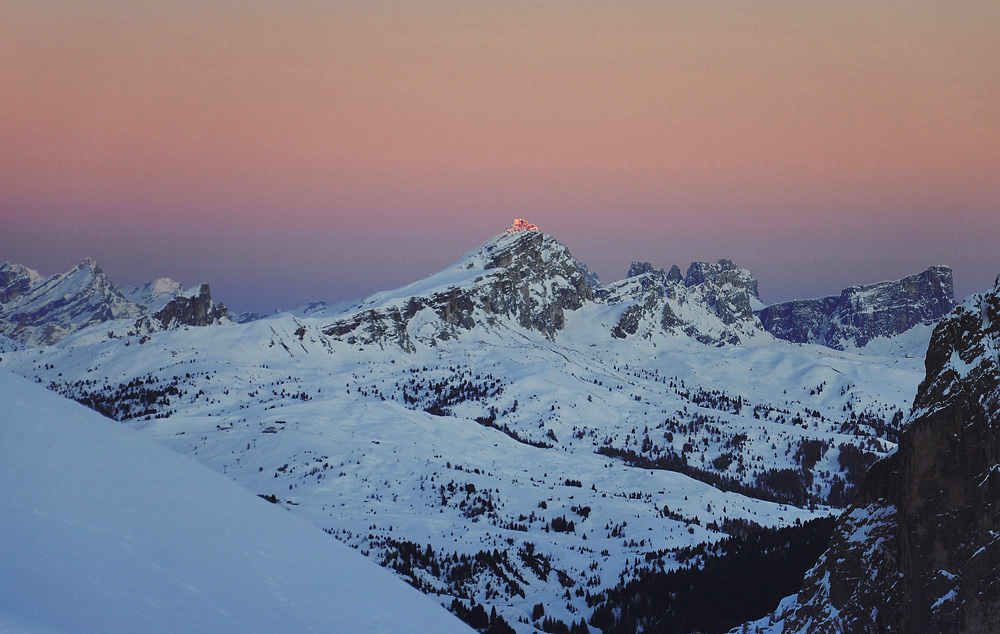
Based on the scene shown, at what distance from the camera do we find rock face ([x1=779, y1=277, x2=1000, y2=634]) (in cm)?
4988

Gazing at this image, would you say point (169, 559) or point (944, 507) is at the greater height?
point (169, 559)

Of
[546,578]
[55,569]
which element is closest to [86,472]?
[55,569]

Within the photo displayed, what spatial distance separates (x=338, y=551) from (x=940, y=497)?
51.5 meters

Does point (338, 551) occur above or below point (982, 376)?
below

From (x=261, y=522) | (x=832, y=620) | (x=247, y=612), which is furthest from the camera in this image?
(x=832, y=620)

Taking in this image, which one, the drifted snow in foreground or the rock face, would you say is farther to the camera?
the rock face

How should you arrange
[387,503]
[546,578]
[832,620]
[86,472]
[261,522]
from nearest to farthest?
[86,472] → [261,522] → [832,620] → [546,578] → [387,503]

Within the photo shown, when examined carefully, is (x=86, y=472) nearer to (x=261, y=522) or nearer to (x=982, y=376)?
(x=261, y=522)

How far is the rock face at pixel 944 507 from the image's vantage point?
164 ft

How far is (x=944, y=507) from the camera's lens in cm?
5172

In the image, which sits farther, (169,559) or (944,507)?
(944,507)

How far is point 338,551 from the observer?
13.5 meters

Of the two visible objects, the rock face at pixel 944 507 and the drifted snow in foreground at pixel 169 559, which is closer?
the drifted snow in foreground at pixel 169 559

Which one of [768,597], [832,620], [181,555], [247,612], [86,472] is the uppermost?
[86,472]
